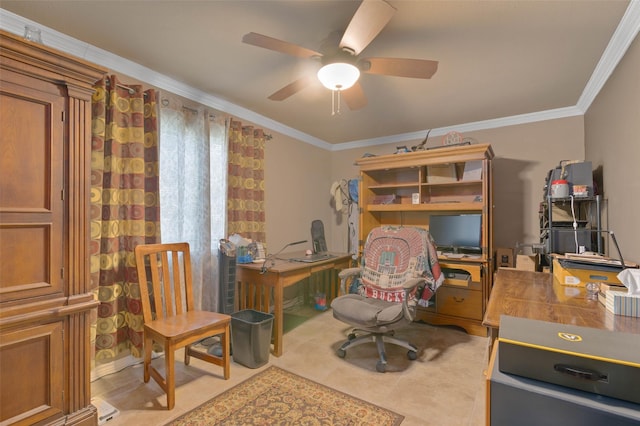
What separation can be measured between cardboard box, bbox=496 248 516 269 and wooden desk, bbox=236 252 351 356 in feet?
6.13

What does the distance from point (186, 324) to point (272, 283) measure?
29.5 inches

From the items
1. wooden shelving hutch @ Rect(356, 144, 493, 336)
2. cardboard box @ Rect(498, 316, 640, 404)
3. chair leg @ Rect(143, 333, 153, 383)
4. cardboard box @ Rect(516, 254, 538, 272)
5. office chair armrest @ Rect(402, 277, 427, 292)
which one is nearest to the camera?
cardboard box @ Rect(498, 316, 640, 404)

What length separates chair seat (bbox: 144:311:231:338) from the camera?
1.93m

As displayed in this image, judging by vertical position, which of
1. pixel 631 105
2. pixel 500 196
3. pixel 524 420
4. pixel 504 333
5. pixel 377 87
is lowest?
pixel 524 420

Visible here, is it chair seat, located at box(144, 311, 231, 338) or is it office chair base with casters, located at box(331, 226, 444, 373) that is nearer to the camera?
chair seat, located at box(144, 311, 231, 338)

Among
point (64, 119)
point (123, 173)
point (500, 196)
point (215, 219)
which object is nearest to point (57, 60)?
point (64, 119)

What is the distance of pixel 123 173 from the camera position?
2.33m

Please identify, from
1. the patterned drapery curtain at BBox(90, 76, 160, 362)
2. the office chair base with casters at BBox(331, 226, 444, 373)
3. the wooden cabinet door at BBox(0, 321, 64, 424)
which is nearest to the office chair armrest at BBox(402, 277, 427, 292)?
the office chair base with casters at BBox(331, 226, 444, 373)

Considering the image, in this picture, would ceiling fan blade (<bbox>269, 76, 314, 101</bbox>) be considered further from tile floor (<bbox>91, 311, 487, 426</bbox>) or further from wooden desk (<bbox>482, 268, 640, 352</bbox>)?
tile floor (<bbox>91, 311, 487, 426</bbox>)

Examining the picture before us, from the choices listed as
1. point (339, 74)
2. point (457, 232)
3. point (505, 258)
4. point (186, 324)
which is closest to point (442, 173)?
point (457, 232)

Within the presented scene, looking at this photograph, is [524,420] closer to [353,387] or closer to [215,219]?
[353,387]

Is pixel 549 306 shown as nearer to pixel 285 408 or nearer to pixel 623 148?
pixel 623 148

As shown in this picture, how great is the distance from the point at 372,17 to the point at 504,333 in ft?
4.77

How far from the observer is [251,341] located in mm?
2328
